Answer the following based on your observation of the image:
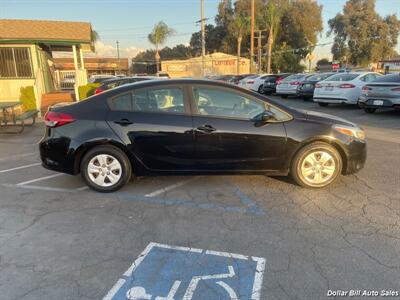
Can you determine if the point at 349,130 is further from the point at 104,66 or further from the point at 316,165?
the point at 104,66

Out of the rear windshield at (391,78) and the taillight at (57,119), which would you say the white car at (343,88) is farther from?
the taillight at (57,119)

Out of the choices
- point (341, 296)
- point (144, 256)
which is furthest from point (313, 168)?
point (144, 256)

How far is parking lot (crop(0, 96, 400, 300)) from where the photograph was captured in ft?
8.49

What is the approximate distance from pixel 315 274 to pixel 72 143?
3.33m

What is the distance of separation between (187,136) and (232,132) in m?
0.60

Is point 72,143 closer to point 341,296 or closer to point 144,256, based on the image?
point 144,256

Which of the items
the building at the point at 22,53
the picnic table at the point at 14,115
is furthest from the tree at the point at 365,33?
the picnic table at the point at 14,115

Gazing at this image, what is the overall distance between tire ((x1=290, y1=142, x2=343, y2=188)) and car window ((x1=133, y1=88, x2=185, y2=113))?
5.98 ft

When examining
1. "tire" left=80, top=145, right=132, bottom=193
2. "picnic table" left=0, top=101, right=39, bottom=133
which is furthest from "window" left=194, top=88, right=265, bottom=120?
"picnic table" left=0, top=101, right=39, bottom=133

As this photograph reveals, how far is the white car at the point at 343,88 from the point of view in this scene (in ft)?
40.7

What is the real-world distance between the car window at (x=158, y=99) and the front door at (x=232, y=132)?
0.25 m

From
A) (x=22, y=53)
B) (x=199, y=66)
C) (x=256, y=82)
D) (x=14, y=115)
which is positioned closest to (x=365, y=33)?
(x=199, y=66)

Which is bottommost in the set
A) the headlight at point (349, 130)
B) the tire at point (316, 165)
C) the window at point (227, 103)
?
the tire at point (316, 165)

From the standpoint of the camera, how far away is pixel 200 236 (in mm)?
3307
